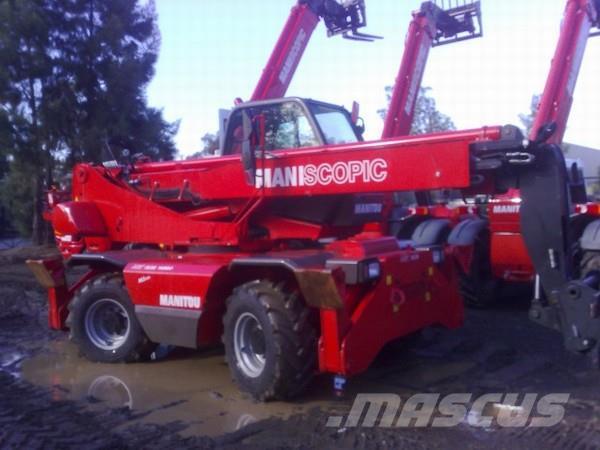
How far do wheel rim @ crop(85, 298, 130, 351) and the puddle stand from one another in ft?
0.87

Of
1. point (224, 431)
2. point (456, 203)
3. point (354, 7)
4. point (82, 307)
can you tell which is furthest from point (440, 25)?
point (224, 431)

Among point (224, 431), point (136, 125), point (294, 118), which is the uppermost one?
point (136, 125)

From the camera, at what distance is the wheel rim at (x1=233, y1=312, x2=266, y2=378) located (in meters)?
6.23

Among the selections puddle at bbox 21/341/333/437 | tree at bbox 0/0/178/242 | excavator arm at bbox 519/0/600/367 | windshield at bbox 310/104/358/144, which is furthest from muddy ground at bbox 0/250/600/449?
tree at bbox 0/0/178/242

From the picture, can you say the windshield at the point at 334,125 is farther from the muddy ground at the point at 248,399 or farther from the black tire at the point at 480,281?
the black tire at the point at 480,281

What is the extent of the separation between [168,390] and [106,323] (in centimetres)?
160

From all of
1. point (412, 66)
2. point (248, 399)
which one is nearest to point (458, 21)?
point (412, 66)

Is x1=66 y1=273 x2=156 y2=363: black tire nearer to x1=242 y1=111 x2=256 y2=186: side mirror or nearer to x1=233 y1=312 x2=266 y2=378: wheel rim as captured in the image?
x1=233 y1=312 x2=266 y2=378: wheel rim

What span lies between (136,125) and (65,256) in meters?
13.5

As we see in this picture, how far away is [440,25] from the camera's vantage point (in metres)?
12.8

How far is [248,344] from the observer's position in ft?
20.7

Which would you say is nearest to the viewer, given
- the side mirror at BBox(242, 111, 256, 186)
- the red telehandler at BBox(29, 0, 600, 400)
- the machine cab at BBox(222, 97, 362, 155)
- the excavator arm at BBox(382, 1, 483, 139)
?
the red telehandler at BBox(29, 0, 600, 400)

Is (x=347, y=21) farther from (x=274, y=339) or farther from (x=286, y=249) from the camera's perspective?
(x=274, y=339)

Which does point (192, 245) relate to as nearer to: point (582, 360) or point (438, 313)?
point (438, 313)
